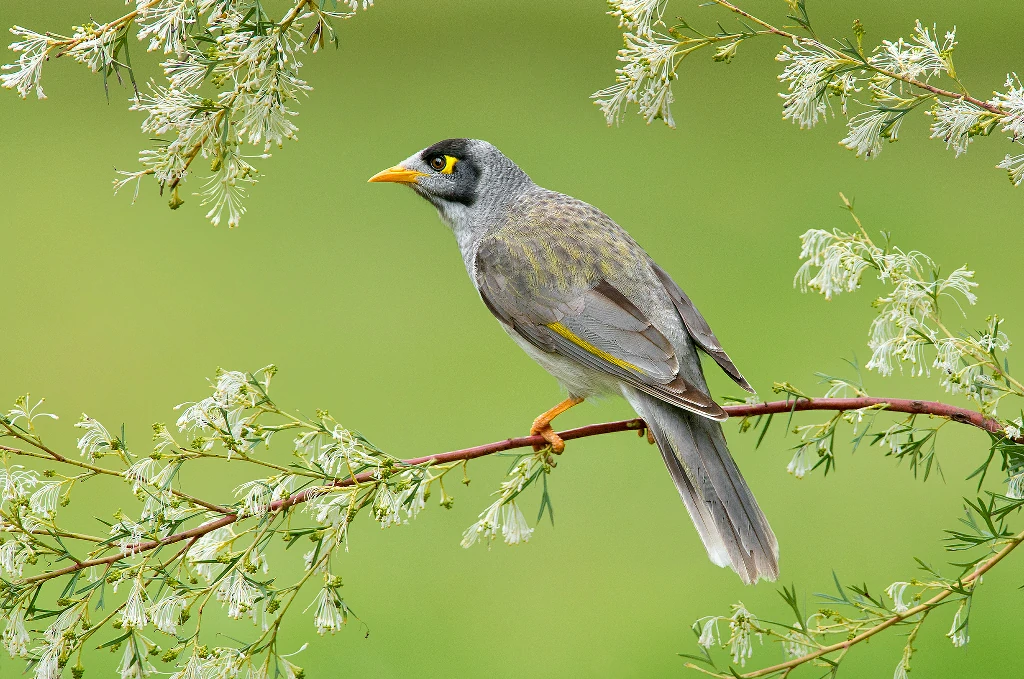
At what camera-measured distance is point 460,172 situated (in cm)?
378

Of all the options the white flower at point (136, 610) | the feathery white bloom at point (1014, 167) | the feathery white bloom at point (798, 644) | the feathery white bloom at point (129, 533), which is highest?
the feathery white bloom at point (1014, 167)

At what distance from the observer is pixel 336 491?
2.04 m

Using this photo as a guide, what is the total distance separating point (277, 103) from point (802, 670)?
4580mm

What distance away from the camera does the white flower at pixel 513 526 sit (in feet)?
6.93

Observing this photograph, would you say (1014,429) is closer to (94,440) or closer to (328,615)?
(328,615)

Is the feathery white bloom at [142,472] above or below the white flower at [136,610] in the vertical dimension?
above

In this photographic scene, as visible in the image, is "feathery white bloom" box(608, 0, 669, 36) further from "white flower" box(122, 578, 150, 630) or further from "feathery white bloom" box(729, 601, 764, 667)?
"white flower" box(122, 578, 150, 630)

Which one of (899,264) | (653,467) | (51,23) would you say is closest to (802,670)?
(653,467)

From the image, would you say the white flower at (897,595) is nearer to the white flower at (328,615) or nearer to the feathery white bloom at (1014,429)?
the feathery white bloom at (1014,429)

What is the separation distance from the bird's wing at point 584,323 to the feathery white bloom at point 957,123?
118 cm

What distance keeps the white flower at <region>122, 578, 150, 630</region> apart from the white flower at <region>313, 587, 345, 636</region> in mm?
302

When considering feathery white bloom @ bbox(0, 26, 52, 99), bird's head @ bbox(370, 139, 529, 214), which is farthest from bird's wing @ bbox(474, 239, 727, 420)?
feathery white bloom @ bbox(0, 26, 52, 99)

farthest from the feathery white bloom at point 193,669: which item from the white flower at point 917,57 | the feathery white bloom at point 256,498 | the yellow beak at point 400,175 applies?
the yellow beak at point 400,175

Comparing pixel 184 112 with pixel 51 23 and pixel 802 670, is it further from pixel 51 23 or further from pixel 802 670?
pixel 51 23
